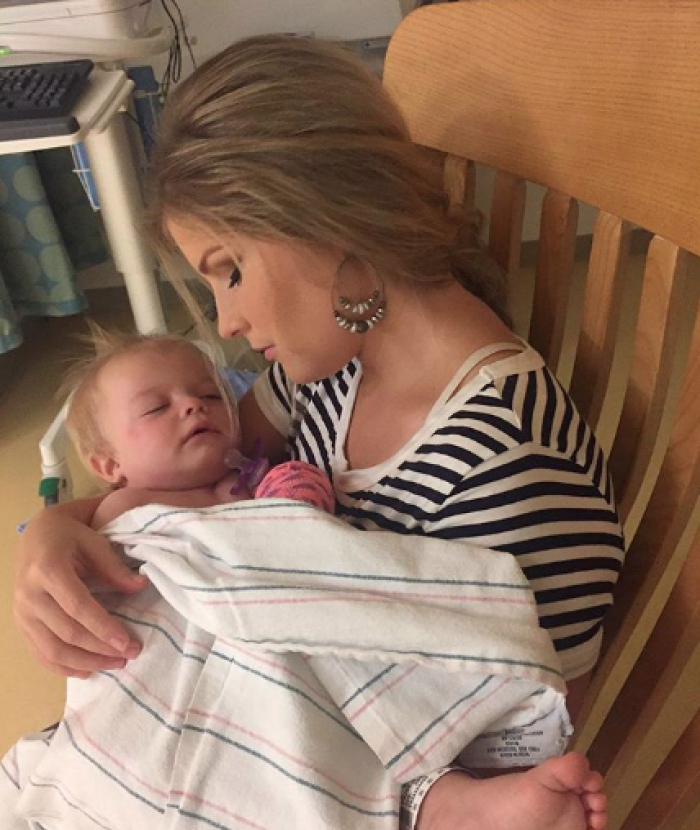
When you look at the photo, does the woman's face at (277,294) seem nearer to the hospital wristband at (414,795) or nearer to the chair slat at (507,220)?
the chair slat at (507,220)

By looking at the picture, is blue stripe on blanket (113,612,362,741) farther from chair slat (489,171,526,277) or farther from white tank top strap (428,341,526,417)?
chair slat (489,171,526,277)

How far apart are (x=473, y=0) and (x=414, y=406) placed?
0.39 metres

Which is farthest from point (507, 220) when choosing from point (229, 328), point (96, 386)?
point (96, 386)

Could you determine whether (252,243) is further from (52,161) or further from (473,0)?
(52,161)

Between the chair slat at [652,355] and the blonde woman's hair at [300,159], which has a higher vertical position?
the blonde woman's hair at [300,159]

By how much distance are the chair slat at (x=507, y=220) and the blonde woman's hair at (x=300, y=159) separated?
3.8 inches

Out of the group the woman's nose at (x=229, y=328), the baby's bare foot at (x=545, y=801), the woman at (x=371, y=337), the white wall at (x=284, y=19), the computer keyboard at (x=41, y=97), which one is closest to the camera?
the baby's bare foot at (x=545, y=801)

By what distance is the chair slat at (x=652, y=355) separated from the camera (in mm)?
657

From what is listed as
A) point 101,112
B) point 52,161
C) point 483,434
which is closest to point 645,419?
point 483,434

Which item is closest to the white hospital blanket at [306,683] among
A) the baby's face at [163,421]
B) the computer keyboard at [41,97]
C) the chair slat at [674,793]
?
the chair slat at [674,793]

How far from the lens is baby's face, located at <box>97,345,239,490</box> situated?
0.97 meters

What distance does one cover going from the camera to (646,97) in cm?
64

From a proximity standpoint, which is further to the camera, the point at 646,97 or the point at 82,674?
the point at 82,674

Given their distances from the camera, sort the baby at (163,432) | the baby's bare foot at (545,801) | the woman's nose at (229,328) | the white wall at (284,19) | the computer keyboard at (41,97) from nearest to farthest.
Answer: the baby's bare foot at (545,801) → the woman's nose at (229,328) → the baby at (163,432) → the computer keyboard at (41,97) → the white wall at (284,19)
